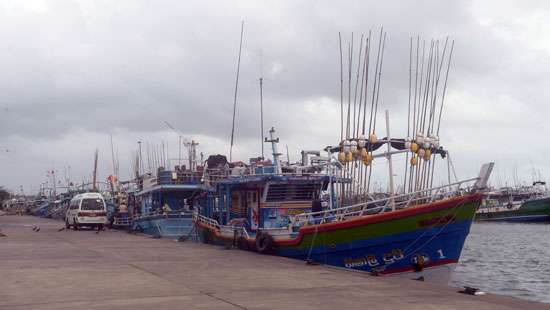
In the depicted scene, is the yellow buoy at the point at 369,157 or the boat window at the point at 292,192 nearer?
the yellow buoy at the point at 369,157

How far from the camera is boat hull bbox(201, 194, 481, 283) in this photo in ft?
45.8

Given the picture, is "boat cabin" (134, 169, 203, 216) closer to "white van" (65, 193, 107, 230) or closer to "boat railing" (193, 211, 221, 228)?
"white van" (65, 193, 107, 230)

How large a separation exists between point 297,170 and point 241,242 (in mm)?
2884

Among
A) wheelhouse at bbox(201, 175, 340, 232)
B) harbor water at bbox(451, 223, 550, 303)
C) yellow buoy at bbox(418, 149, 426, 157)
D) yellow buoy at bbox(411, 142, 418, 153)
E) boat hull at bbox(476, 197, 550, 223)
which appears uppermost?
yellow buoy at bbox(411, 142, 418, 153)

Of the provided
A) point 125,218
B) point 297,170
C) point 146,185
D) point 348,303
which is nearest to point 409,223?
point 348,303

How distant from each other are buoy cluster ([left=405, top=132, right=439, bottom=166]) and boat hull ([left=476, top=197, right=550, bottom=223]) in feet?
195

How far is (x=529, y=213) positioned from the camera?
72.7 metres

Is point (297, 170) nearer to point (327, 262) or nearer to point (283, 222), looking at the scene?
point (283, 222)

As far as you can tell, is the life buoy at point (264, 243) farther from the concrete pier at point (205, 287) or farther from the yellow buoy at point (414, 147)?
the yellow buoy at point (414, 147)

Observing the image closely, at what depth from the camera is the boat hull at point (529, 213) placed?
231 ft

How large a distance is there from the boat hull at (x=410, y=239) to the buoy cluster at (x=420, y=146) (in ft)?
8.12

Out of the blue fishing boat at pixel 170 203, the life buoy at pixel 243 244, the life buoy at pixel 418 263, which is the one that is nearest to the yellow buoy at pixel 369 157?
the life buoy at pixel 418 263


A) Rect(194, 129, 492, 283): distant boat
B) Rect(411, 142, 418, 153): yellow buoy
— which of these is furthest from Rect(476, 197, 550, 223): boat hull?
Rect(411, 142, 418, 153): yellow buoy

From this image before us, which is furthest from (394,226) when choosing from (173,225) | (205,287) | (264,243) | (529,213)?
(529,213)
